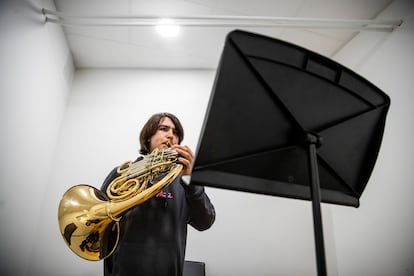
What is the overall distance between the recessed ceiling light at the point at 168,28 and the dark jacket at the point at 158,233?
1464 millimetres

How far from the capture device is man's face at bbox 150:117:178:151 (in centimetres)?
170

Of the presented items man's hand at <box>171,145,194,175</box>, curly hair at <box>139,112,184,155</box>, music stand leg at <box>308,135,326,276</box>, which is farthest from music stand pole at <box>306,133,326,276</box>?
curly hair at <box>139,112,184,155</box>

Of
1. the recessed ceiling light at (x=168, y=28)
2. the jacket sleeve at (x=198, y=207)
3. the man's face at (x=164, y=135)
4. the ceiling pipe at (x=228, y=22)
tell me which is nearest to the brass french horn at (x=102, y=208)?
the jacket sleeve at (x=198, y=207)

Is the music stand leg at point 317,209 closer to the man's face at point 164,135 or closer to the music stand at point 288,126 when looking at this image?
the music stand at point 288,126

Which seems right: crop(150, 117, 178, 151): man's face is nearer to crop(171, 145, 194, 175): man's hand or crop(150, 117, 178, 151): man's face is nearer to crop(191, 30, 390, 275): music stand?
crop(171, 145, 194, 175): man's hand

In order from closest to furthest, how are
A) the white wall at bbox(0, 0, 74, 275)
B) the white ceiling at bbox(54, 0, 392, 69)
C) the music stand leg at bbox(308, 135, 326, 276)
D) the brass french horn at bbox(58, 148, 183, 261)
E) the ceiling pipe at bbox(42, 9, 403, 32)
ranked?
the music stand leg at bbox(308, 135, 326, 276) < the brass french horn at bbox(58, 148, 183, 261) < the white wall at bbox(0, 0, 74, 275) < the ceiling pipe at bbox(42, 9, 403, 32) < the white ceiling at bbox(54, 0, 392, 69)

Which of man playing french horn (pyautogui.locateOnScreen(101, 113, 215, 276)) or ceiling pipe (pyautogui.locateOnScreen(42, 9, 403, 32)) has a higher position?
ceiling pipe (pyautogui.locateOnScreen(42, 9, 403, 32))

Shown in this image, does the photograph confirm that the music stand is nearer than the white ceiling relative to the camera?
Yes

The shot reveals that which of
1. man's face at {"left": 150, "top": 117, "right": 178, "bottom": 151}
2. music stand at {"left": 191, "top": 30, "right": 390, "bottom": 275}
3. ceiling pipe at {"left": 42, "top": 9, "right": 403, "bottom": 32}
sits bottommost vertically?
music stand at {"left": 191, "top": 30, "right": 390, "bottom": 275}

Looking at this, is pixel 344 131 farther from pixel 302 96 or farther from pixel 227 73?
pixel 227 73

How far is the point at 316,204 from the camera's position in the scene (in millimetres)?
774

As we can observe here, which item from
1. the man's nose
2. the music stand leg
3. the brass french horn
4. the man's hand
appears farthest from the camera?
the man's nose

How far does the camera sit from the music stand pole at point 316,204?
72cm

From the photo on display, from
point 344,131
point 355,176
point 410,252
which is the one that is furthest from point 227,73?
point 410,252
